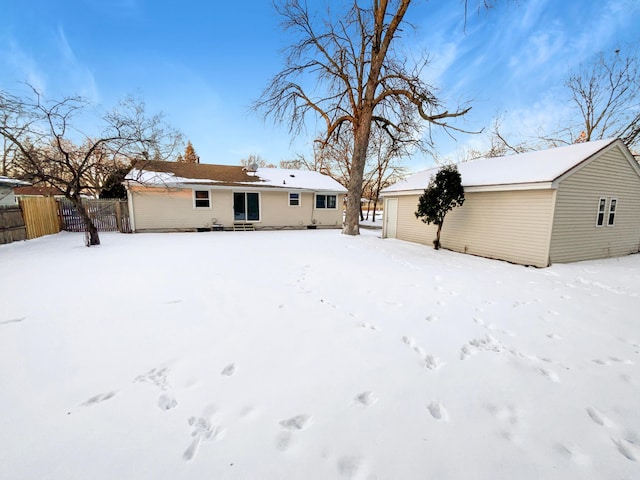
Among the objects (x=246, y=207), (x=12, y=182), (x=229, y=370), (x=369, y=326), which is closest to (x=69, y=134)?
(x=12, y=182)

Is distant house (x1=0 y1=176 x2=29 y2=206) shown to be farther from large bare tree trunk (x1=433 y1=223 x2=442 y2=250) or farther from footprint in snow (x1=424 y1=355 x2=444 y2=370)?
large bare tree trunk (x1=433 y1=223 x2=442 y2=250)

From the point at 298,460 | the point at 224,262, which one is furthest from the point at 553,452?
the point at 224,262

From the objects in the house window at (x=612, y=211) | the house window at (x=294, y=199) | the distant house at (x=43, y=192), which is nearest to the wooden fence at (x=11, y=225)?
the distant house at (x=43, y=192)

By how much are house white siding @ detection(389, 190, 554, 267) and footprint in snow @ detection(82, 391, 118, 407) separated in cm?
995

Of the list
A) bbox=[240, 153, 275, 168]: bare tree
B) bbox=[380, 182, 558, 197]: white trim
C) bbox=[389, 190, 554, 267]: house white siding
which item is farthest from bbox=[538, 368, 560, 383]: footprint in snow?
bbox=[240, 153, 275, 168]: bare tree

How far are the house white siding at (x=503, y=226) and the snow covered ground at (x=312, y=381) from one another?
9.53ft

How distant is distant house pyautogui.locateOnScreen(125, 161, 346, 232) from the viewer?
13.4 m

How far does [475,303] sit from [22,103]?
13637 mm

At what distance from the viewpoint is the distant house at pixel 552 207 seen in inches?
301

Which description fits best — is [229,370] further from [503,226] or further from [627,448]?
[503,226]

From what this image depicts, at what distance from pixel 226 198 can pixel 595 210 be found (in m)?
15.7

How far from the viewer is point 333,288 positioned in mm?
5059

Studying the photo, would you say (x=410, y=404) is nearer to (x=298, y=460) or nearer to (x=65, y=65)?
(x=298, y=460)

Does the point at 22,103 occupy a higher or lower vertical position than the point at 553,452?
higher
